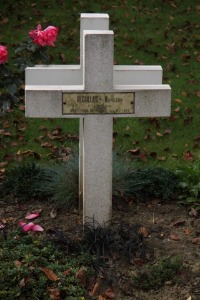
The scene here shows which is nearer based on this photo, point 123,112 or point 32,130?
point 123,112

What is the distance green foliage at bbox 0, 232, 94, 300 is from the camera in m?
4.56

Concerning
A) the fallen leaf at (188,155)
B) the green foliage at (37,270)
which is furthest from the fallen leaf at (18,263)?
the fallen leaf at (188,155)

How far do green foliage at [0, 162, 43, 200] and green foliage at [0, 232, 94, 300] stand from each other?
1045 millimetres

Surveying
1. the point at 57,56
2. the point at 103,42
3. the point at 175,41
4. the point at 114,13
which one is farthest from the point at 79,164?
the point at 114,13

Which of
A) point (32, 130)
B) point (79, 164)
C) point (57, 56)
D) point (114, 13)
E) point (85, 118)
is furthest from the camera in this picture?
point (114, 13)

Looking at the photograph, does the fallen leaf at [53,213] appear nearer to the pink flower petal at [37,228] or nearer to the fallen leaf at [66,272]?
the pink flower petal at [37,228]

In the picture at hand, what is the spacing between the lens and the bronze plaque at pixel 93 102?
5148mm

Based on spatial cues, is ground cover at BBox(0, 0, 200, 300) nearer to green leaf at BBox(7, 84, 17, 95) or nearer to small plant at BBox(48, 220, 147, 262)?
small plant at BBox(48, 220, 147, 262)

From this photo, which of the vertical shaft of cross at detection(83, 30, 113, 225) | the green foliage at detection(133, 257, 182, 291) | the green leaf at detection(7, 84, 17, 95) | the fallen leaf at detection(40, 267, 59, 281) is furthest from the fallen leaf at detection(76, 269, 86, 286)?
the green leaf at detection(7, 84, 17, 95)

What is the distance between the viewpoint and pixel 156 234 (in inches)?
217

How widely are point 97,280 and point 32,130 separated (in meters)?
3.66

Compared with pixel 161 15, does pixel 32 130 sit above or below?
below

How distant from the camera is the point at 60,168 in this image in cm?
612

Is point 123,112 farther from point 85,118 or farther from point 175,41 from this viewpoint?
point 175,41
